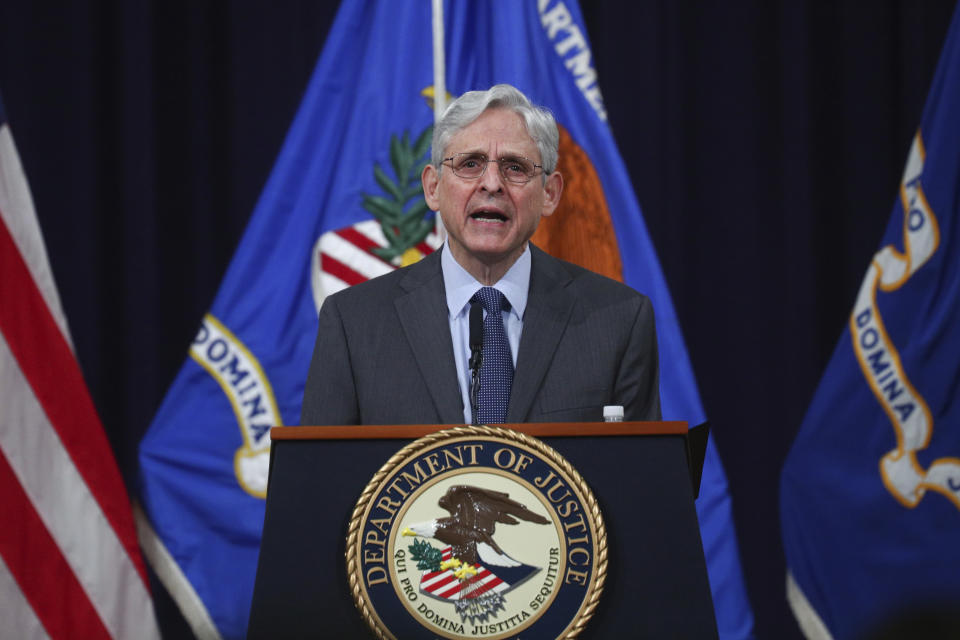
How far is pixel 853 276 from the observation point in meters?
3.95

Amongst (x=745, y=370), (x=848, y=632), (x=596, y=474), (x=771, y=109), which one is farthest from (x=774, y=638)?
(x=596, y=474)

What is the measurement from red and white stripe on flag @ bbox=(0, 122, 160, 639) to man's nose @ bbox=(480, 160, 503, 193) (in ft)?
6.27

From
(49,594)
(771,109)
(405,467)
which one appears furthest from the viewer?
(771,109)

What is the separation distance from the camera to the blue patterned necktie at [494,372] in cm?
163

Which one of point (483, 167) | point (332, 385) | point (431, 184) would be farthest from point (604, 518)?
point (431, 184)

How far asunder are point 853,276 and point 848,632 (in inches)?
54.9

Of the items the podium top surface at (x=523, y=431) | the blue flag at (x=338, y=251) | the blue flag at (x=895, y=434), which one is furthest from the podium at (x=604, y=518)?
the blue flag at (x=895, y=434)

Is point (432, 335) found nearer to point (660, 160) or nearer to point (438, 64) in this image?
point (438, 64)

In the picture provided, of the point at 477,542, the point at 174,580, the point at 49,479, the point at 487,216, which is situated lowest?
the point at 174,580

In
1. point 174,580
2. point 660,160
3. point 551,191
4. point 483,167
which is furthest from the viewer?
point 660,160

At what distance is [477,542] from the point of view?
1207mm

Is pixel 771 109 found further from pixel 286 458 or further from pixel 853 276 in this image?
pixel 286 458

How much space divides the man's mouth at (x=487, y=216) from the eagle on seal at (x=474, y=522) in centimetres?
68

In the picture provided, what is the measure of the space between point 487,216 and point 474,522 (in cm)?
73
